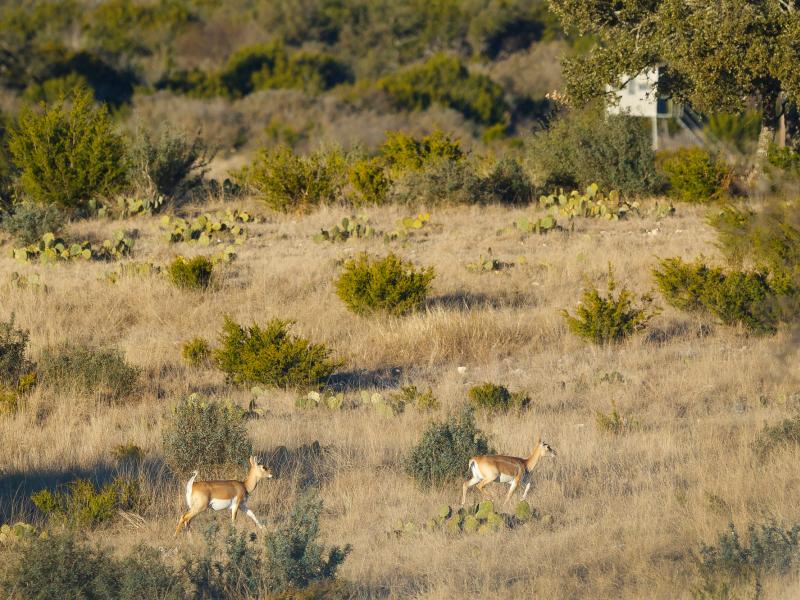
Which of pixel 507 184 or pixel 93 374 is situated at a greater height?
pixel 93 374

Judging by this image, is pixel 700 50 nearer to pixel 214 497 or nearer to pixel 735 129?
pixel 214 497

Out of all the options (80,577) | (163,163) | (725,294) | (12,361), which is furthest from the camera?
(163,163)

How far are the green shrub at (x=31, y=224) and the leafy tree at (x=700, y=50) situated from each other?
802 centimetres

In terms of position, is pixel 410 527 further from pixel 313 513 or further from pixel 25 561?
pixel 25 561

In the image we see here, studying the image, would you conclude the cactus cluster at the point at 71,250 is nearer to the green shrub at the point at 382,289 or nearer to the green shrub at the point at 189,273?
the green shrub at the point at 189,273

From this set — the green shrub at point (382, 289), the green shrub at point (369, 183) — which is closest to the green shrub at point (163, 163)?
the green shrub at point (369, 183)

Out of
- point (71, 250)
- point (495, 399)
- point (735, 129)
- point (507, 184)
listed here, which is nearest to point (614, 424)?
point (495, 399)

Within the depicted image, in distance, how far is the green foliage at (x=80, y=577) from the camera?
14.7ft

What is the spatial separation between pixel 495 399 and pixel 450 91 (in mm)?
40576

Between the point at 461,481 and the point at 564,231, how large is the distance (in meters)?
8.95

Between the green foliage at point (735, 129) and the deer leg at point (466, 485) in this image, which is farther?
the green foliage at point (735, 129)

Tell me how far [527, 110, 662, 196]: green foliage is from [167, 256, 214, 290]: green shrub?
8054mm

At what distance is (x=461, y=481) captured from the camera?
6684 mm

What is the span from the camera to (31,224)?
14656 mm
